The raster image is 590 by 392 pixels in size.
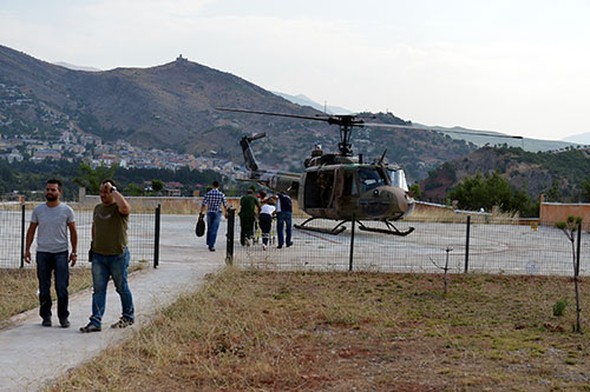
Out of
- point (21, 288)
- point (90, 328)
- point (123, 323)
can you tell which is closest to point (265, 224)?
point (21, 288)

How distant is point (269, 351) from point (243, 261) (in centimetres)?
816

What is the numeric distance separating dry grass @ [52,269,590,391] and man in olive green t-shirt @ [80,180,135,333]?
1.67 ft

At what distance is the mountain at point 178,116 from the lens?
124875 millimetres

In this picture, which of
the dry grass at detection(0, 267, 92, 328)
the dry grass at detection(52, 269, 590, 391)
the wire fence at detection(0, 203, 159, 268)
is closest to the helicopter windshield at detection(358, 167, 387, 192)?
the wire fence at detection(0, 203, 159, 268)

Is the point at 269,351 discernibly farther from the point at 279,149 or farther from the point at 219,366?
the point at 279,149

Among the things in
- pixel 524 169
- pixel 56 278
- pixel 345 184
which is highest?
pixel 524 169

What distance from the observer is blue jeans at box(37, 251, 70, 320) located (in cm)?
974

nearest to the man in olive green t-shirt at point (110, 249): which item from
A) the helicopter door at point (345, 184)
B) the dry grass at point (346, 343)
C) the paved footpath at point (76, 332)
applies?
the paved footpath at point (76, 332)

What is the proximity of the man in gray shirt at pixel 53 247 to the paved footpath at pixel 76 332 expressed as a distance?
0.90 ft

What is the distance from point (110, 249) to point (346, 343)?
10.1 ft

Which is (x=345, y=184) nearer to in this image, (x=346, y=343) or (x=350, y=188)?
(x=350, y=188)

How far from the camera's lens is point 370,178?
2272 centimetres

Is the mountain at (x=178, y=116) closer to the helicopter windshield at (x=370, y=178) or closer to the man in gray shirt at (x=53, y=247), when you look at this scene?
the helicopter windshield at (x=370, y=178)

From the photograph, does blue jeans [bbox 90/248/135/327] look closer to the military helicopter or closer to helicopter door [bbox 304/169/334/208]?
the military helicopter
